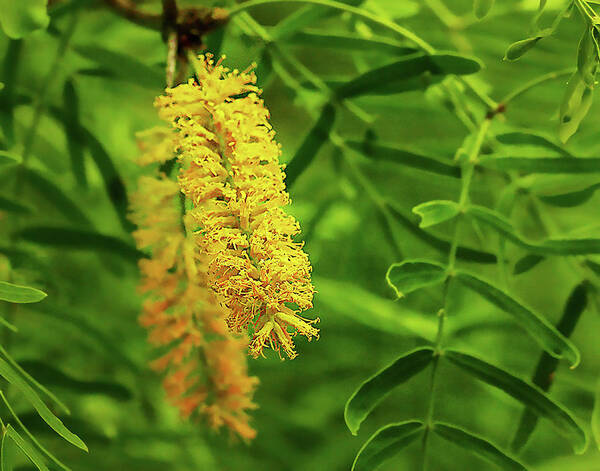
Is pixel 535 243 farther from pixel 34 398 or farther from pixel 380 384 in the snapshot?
pixel 34 398

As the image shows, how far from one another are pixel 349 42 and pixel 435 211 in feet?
0.61

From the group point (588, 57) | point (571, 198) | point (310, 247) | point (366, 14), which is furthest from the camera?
point (310, 247)

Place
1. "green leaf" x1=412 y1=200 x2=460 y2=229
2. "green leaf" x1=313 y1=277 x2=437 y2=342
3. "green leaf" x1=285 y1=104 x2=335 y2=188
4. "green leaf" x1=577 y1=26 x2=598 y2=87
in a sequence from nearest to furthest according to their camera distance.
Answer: "green leaf" x1=577 y1=26 x2=598 y2=87 < "green leaf" x1=412 y1=200 x2=460 y2=229 < "green leaf" x1=285 y1=104 x2=335 y2=188 < "green leaf" x1=313 y1=277 x2=437 y2=342

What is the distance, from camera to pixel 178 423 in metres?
1.03

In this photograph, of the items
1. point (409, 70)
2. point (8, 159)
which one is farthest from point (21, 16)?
point (409, 70)

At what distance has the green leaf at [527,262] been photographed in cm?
63

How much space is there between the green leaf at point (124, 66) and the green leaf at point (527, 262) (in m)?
0.39

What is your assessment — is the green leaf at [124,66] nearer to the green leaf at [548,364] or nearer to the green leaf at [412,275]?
the green leaf at [412,275]

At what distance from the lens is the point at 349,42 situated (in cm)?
64

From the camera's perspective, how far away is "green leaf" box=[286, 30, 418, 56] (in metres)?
0.62

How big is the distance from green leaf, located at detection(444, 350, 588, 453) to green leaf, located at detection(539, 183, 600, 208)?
0.66 feet

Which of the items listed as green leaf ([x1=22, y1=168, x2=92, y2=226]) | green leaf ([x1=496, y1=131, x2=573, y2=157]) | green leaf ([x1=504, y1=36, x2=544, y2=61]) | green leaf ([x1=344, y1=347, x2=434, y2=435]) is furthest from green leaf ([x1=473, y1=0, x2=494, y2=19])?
green leaf ([x1=22, y1=168, x2=92, y2=226])

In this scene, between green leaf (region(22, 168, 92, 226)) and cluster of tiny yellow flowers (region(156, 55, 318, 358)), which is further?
green leaf (region(22, 168, 92, 226))

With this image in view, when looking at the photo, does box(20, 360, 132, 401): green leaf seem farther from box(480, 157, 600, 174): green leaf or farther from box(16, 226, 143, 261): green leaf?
box(480, 157, 600, 174): green leaf
